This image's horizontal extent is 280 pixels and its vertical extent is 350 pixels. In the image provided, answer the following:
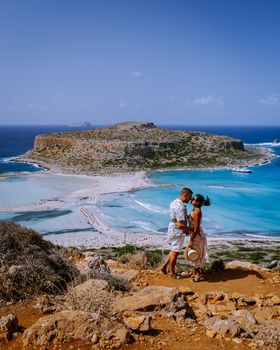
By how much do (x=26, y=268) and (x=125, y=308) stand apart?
82.7 inches

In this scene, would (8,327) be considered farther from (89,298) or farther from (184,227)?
(184,227)

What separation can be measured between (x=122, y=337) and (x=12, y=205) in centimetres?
4762

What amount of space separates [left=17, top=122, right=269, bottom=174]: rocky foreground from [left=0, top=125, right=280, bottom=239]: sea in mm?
8724

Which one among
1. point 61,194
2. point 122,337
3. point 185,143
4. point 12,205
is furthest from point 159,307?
point 185,143

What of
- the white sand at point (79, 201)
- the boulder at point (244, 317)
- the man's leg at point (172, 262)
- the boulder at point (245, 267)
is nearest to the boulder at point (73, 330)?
the boulder at point (244, 317)

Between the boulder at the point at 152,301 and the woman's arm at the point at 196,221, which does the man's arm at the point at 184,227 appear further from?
the boulder at the point at 152,301

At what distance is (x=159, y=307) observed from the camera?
6602 mm

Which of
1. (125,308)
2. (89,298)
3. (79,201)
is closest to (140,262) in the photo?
(125,308)

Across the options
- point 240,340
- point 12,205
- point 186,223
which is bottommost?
point 12,205

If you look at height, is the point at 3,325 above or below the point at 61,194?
above

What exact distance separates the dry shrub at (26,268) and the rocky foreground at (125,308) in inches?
0.7

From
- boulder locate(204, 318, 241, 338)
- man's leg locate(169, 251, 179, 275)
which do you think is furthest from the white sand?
boulder locate(204, 318, 241, 338)

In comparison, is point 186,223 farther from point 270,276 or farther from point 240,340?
point 240,340

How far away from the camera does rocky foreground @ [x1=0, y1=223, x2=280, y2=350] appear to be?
531cm
